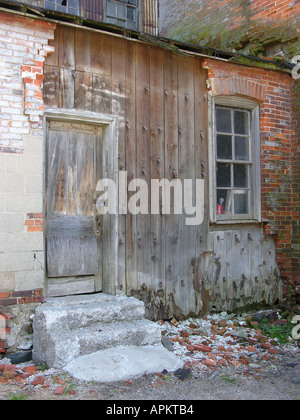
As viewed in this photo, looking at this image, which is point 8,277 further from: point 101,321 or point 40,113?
point 40,113

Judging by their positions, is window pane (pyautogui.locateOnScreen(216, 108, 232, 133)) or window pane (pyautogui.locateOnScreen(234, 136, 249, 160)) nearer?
window pane (pyautogui.locateOnScreen(216, 108, 232, 133))

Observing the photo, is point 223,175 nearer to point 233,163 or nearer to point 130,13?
point 233,163

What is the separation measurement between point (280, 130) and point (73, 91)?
363cm

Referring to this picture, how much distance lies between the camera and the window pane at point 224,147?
641 cm

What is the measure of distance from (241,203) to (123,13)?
4.11m

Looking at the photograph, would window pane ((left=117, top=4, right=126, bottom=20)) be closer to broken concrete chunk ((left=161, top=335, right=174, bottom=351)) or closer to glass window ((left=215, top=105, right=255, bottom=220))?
glass window ((left=215, top=105, right=255, bottom=220))

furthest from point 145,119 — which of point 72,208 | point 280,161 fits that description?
point 280,161

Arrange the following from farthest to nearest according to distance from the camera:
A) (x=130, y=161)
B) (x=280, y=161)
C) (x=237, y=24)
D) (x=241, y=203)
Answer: (x=237, y=24) < (x=280, y=161) < (x=241, y=203) < (x=130, y=161)

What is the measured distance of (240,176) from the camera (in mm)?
6664

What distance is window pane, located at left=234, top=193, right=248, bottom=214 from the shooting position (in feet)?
21.6

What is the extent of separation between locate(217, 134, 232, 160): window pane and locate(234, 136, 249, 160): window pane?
0.14 meters

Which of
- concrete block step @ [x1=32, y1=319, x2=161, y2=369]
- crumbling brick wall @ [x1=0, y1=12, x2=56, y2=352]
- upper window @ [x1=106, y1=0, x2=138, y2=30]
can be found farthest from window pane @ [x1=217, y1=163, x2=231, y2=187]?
upper window @ [x1=106, y1=0, x2=138, y2=30]

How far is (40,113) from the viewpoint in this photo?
4770 mm

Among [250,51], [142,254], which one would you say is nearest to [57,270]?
[142,254]
